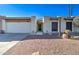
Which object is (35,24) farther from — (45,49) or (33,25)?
(45,49)

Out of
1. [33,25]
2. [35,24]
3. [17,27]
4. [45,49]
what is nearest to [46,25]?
[35,24]

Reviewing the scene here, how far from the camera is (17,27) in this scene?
24234 mm

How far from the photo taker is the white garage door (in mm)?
23828

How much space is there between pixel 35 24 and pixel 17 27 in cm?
321

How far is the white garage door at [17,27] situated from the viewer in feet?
78.2

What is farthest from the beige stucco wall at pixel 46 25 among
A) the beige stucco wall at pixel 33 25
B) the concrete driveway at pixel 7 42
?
the concrete driveway at pixel 7 42

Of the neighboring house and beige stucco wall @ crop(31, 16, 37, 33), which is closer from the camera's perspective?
the neighboring house

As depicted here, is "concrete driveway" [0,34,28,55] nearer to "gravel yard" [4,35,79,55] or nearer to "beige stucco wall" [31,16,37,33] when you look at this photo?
"gravel yard" [4,35,79,55]

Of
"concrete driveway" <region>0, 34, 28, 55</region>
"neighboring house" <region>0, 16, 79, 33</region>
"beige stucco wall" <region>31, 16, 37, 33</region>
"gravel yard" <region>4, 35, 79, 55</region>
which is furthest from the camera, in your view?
"beige stucco wall" <region>31, 16, 37, 33</region>

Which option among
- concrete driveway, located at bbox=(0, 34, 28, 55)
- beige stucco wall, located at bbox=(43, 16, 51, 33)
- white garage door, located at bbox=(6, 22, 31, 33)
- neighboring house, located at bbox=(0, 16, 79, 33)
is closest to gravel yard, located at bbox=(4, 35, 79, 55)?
concrete driveway, located at bbox=(0, 34, 28, 55)

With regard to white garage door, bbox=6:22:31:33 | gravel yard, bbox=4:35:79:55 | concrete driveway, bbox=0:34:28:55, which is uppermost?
white garage door, bbox=6:22:31:33

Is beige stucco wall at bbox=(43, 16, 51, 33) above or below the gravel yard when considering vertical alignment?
above

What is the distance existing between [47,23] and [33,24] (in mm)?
2147

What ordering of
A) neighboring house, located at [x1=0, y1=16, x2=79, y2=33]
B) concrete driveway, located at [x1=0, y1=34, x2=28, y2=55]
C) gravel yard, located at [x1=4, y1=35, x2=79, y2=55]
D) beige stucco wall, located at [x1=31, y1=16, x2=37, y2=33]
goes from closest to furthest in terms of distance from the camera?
gravel yard, located at [x1=4, y1=35, x2=79, y2=55] < concrete driveway, located at [x1=0, y1=34, x2=28, y2=55] < neighboring house, located at [x1=0, y1=16, x2=79, y2=33] < beige stucco wall, located at [x1=31, y1=16, x2=37, y2=33]
